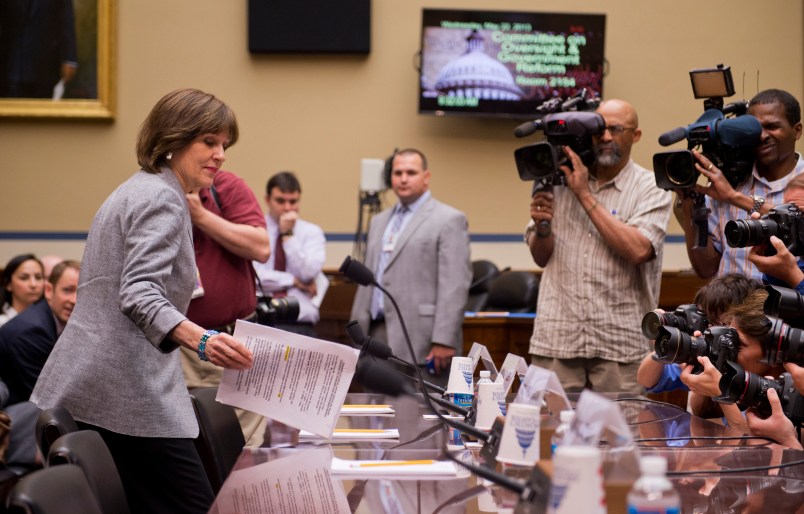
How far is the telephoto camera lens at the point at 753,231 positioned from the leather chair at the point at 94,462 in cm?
167

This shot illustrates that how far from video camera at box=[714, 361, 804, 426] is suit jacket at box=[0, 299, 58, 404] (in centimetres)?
Result: 263

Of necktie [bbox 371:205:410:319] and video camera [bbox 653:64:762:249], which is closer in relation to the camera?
video camera [bbox 653:64:762:249]

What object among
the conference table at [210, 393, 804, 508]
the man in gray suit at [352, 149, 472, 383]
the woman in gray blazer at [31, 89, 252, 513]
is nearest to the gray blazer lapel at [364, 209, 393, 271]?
the man in gray suit at [352, 149, 472, 383]

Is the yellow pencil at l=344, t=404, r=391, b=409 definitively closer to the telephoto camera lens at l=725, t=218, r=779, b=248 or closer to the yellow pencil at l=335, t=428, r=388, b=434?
the yellow pencil at l=335, t=428, r=388, b=434

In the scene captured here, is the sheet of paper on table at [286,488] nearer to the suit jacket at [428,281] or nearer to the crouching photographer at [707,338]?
the crouching photographer at [707,338]

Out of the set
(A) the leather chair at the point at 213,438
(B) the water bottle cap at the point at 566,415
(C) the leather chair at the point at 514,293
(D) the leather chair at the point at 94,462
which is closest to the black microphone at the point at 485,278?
(C) the leather chair at the point at 514,293

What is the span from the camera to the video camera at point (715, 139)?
3.19 meters

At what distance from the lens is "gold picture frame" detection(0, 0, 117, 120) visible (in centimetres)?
642

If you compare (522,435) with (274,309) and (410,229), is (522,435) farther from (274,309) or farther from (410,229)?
(410,229)

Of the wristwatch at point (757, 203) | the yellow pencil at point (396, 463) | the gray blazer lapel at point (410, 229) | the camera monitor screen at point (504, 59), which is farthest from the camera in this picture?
the camera monitor screen at point (504, 59)

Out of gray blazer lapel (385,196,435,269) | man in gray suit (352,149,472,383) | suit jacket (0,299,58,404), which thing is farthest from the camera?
gray blazer lapel (385,196,435,269)

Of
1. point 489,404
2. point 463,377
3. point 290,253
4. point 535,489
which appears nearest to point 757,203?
point 463,377

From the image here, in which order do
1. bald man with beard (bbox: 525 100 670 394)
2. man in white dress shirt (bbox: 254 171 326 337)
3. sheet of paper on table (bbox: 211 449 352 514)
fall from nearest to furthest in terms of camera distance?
1. sheet of paper on table (bbox: 211 449 352 514)
2. bald man with beard (bbox: 525 100 670 394)
3. man in white dress shirt (bbox: 254 171 326 337)

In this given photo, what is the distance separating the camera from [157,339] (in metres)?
2.12
